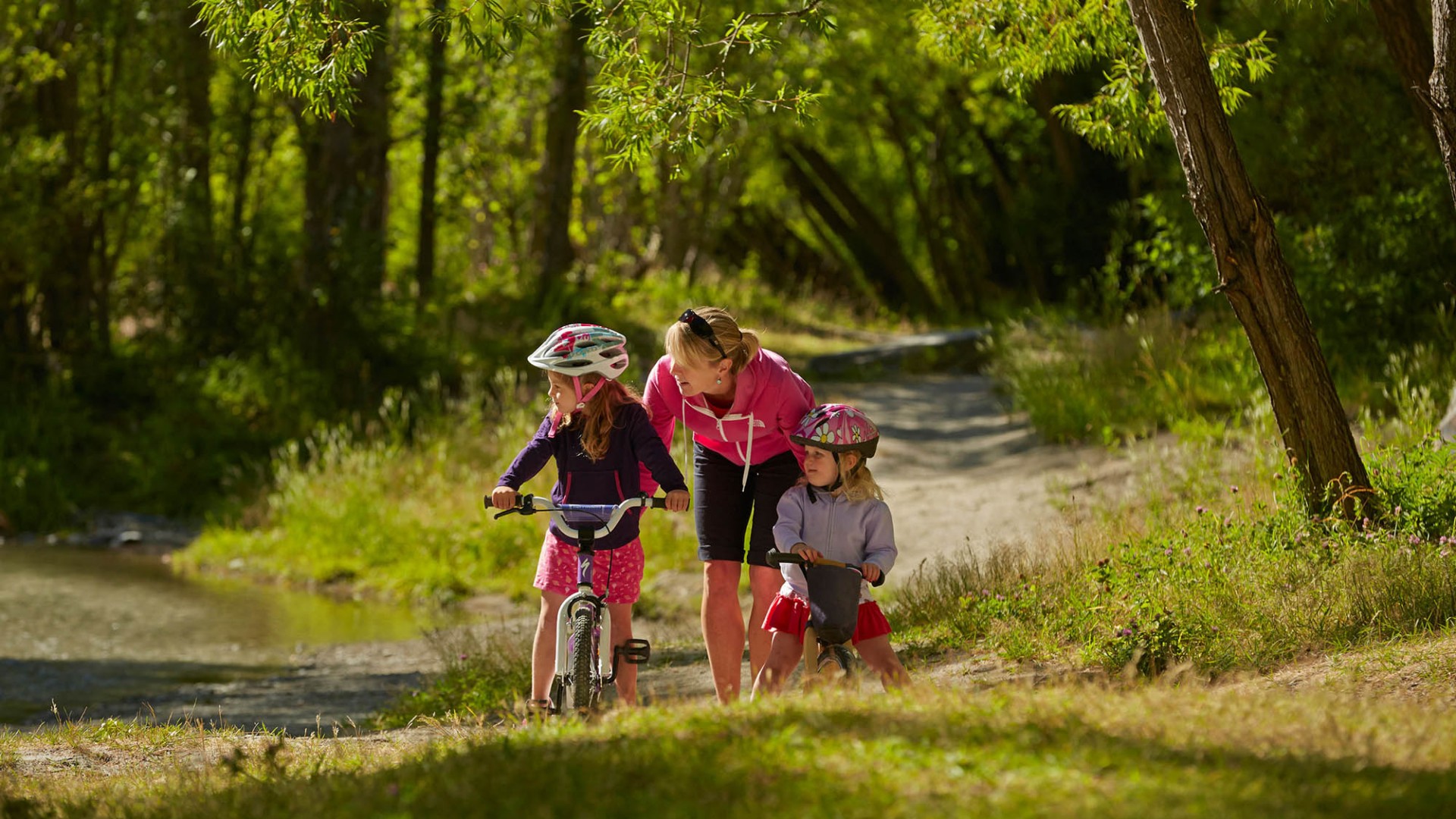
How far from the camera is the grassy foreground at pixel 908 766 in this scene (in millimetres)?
3627

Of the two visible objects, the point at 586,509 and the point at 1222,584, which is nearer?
the point at 586,509

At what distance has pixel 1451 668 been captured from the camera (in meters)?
5.72

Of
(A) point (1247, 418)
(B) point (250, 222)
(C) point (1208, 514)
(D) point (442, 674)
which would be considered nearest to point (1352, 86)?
(A) point (1247, 418)

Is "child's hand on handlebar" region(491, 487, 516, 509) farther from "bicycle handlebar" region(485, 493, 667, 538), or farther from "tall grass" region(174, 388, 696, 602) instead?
"tall grass" region(174, 388, 696, 602)

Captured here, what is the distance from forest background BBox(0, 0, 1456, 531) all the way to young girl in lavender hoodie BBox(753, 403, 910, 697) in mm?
2502

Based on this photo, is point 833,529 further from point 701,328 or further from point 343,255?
point 343,255

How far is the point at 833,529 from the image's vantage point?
17.9ft

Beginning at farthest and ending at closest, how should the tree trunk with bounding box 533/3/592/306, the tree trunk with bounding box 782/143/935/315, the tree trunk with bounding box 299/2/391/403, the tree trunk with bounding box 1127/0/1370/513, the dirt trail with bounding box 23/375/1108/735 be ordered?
the tree trunk with bounding box 782/143/935/315, the tree trunk with bounding box 533/3/592/306, the tree trunk with bounding box 299/2/391/403, the dirt trail with bounding box 23/375/1108/735, the tree trunk with bounding box 1127/0/1370/513

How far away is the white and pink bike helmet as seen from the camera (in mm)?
5562

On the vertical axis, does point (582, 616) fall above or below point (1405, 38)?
below

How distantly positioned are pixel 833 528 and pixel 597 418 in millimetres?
1020

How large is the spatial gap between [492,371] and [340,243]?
2.20m

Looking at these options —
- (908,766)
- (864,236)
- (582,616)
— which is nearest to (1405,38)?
(582,616)

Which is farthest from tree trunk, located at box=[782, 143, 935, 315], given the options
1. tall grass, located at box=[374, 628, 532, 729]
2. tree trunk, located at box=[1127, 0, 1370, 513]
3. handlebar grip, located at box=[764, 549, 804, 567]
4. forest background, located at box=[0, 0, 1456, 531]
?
handlebar grip, located at box=[764, 549, 804, 567]
